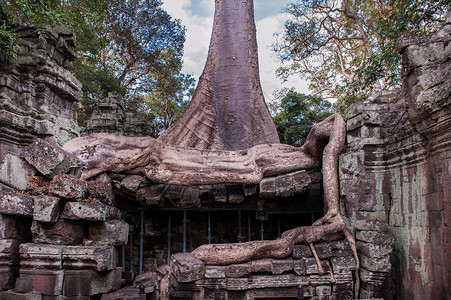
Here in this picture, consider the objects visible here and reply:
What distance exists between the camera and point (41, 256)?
10.3 feet

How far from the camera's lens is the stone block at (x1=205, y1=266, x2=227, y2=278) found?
3.14 m

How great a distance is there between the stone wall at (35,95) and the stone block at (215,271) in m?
2.32

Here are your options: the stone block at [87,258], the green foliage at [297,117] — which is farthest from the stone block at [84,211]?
the green foliage at [297,117]

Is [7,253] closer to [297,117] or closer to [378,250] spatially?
[378,250]

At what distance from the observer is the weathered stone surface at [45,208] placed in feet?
10.3

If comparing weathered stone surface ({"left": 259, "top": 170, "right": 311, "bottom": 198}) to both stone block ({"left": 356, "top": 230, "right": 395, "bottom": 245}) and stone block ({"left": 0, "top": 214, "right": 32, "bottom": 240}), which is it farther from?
stone block ({"left": 0, "top": 214, "right": 32, "bottom": 240})

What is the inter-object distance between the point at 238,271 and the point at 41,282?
186cm

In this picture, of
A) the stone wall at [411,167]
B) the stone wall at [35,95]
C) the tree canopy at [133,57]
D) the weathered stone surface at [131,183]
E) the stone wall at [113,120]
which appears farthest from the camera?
the tree canopy at [133,57]

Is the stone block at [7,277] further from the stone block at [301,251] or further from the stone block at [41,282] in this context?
the stone block at [301,251]

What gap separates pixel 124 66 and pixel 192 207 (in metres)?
17.4

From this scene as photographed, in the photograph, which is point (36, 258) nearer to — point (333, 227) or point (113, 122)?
point (333, 227)

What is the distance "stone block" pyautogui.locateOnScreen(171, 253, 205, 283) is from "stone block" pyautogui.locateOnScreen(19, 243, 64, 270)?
109 centimetres

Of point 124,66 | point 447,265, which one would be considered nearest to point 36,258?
point 447,265

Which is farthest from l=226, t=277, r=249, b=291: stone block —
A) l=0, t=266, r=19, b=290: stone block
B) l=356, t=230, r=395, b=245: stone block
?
l=0, t=266, r=19, b=290: stone block
